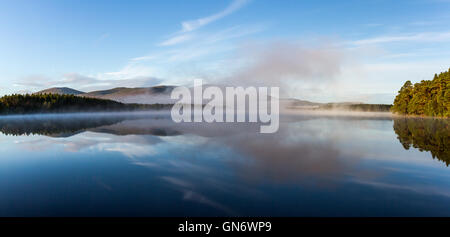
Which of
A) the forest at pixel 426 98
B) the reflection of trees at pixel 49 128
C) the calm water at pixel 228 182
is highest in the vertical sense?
the forest at pixel 426 98

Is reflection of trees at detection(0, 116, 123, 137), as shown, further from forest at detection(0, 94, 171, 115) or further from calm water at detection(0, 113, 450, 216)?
forest at detection(0, 94, 171, 115)

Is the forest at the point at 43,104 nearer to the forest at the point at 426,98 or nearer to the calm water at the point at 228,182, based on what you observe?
the calm water at the point at 228,182

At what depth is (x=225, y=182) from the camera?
11.3 metres

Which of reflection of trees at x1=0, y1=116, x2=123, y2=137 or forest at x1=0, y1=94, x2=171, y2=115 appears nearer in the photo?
reflection of trees at x1=0, y1=116, x2=123, y2=137

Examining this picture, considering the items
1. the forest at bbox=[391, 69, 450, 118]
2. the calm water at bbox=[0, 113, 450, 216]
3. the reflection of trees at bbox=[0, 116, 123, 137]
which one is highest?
the forest at bbox=[391, 69, 450, 118]

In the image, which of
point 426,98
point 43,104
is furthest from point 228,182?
point 43,104

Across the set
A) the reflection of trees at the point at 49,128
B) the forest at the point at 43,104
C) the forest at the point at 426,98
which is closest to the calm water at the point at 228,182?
the reflection of trees at the point at 49,128

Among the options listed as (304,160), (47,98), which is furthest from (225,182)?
(47,98)

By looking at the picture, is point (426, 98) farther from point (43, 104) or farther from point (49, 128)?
point (43, 104)

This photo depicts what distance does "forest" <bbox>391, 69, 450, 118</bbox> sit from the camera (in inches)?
2431

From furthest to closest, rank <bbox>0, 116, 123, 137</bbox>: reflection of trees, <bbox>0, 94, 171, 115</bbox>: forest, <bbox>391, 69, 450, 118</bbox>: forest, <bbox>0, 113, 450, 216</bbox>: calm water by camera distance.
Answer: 1. <bbox>0, 94, 171, 115</bbox>: forest
2. <bbox>391, 69, 450, 118</bbox>: forest
3. <bbox>0, 116, 123, 137</bbox>: reflection of trees
4. <bbox>0, 113, 450, 216</bbox>: calm water

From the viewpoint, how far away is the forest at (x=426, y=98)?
6175 centimetres

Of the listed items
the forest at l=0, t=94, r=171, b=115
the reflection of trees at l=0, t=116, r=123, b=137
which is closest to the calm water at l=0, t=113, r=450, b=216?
the reflection of trees at l=0, t=116, r=123, b=137
